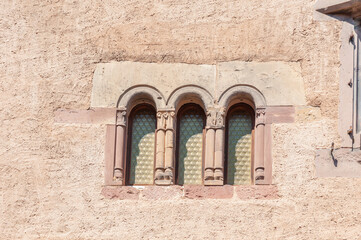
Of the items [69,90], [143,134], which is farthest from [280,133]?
[69,90]

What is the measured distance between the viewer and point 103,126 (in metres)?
11.9

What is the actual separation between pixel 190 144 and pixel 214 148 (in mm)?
345

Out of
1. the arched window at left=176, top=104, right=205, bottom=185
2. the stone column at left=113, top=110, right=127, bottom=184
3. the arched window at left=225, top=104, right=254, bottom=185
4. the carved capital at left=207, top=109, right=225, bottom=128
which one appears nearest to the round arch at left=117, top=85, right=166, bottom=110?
the stone column at left=113, top=110, right=127, bottom=184

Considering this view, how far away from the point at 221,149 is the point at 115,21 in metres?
1.72

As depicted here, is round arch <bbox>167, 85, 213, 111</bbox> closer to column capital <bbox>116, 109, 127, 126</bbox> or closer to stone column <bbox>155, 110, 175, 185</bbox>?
stone column <bbox>155, 110, 175, 185</bbox>

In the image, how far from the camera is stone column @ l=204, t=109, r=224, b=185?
38.1 ft

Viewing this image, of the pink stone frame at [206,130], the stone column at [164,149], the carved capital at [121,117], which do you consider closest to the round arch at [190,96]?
the pink stone frame at [206,130]

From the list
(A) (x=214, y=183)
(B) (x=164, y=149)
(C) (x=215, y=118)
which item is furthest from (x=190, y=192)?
(C) (x=215, y=118)

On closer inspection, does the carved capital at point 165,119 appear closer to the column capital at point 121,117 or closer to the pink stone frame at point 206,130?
the pink stone frame at point 206,130

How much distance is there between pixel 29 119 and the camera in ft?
39.1

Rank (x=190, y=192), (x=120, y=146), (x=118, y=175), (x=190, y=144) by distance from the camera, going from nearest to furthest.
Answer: (x=190, y=192) → (x=118, y=175) → (x=120, y=146) → (x=190, y=144)

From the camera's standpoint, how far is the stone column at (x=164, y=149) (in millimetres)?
11666

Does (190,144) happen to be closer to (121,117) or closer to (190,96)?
(190,96)

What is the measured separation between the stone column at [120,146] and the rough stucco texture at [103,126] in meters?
0.15
